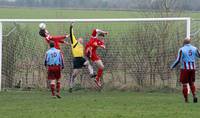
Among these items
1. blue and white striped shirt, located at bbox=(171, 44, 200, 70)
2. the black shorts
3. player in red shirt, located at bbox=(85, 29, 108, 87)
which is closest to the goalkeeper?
Answer: the black shorts

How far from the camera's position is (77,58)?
24.6 meters

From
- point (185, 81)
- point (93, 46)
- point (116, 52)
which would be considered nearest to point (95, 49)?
point (93, 46)

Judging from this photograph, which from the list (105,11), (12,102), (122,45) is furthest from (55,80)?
(105,11)

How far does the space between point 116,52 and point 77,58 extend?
69.8 inches

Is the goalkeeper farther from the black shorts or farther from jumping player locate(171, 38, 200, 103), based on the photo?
jumping player locate(171, 38, 200, 103)

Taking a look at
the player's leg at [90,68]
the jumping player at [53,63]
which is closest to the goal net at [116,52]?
the player's leg at [90,68]

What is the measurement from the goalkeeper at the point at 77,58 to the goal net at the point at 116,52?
1012 mm

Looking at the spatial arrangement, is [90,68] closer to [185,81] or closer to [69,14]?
[185,81]

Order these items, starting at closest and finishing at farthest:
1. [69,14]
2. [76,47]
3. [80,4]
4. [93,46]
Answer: [93,46] < [76,47] < [69,14] < [80,4]

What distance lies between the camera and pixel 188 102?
67.3ft

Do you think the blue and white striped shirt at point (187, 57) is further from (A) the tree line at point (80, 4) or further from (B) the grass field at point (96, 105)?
(A) the tree line at point (80, 4)

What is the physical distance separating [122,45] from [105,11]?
19.6m

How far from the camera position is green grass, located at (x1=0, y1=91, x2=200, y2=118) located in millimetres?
17359

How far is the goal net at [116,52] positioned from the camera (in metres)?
25.1
